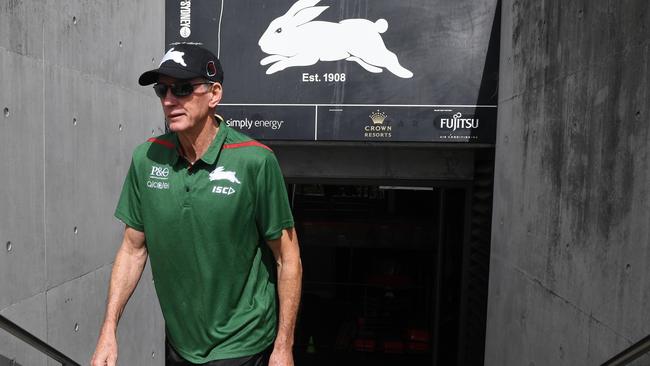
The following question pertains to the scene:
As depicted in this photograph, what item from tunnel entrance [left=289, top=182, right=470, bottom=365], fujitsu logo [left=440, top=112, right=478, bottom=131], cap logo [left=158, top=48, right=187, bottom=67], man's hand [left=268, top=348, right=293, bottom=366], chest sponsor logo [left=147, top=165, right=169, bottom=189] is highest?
fujitsu logo [left=440, top=112, right=478, bottom=131]

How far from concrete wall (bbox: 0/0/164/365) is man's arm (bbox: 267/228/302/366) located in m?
1.84

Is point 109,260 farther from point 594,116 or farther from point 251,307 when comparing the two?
point 594,116

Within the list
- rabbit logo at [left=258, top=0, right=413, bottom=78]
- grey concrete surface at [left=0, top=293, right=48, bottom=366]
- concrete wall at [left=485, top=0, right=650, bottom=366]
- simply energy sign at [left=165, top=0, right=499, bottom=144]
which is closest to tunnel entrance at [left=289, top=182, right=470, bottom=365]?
simply energy sign at [left=165, top=0, right=499, bottom=144]

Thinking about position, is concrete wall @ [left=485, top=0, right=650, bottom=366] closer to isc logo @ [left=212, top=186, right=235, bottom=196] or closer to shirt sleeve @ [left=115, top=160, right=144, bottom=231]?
isc logo @ [left=212, top=186, right=235, bottom=196]

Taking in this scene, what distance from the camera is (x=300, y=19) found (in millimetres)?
6352

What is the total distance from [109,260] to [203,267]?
302 centimetres

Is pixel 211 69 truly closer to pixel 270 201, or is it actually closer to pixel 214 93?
pixel 214 93

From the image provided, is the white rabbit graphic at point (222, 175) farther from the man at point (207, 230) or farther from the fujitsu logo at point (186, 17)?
the fujitsu logo at point (186, 17)

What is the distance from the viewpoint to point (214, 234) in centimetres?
217

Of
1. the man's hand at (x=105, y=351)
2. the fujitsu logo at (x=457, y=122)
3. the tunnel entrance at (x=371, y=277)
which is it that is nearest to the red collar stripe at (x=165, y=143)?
the man's hand at (x=105, y=351)

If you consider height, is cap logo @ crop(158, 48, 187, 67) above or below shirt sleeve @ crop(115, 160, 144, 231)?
above

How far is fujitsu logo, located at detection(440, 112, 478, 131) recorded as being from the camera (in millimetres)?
6207

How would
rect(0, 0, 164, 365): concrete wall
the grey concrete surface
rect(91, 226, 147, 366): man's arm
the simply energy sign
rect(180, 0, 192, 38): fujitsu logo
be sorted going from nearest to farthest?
1. rect(91, 226, 147, 366): man's arm
2. the grey concrete surface
3. rect(0, 0, 164, 365): concrete wall
4. the simply energy sign
5. rect(180, 0, 192, 38): fujitsu logo

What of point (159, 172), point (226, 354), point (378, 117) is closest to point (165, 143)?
point (159, 172)
